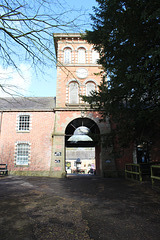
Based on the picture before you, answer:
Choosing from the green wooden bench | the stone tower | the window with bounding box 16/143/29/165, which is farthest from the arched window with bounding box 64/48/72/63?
the green wooden bench

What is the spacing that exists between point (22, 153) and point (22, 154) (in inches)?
3.8

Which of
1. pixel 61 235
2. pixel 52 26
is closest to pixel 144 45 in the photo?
pixel 52 26

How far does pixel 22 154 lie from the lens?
16.0m

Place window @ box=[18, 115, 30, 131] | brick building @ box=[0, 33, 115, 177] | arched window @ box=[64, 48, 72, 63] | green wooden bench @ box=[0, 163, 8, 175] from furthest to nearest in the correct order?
arched window @ box=[64, 48, 72, 63] < window @ box=[18, 115, 30, 131] < brick building @ box=[0, 33, 115, 177] < green wooden bench @ box=[0, 163, 8, 175]

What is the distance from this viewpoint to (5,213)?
416 cm

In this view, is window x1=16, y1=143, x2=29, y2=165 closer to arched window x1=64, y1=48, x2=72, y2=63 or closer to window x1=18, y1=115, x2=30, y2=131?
window x1=18, y1=115, x2=30, y2=131

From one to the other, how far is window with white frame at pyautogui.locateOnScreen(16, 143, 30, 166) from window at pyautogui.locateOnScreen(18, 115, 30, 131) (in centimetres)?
166

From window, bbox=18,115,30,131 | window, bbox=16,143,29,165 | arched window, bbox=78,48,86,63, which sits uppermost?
arched window, bbox=78,48,86,63

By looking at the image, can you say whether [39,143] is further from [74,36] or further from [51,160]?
[74,36]

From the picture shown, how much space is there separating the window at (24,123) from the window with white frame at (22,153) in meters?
1.66

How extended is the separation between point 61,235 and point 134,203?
3230 millimetres

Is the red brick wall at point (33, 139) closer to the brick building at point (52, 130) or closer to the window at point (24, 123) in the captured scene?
the brick building at point (52, 130)

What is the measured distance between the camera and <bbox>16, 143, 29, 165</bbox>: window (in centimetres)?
1593

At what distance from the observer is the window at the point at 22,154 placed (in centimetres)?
1593
